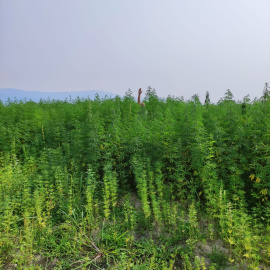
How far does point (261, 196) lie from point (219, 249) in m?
1.08

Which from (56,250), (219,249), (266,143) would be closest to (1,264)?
(56,250)

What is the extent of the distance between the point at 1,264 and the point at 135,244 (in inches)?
60.8

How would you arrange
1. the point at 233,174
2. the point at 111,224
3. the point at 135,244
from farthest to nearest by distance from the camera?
the point at 233,174 → the point at 111,224 → the point at 135,244

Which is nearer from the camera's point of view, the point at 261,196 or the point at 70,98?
the point at 261,196

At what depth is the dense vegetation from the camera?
309cm

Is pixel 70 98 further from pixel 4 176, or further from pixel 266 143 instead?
pixel 266 143

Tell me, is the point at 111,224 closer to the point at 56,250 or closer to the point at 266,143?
the point at 56,250

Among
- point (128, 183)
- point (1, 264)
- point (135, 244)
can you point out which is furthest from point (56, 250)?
point (128, 183)

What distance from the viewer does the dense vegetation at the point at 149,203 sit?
3.09 m

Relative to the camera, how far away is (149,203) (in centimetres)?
415

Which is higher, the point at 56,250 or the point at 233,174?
the point at 233,174

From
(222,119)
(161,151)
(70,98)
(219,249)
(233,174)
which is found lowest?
(219,249)

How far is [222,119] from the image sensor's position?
17.3ft

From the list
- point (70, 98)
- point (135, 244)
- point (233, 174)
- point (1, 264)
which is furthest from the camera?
point (70, 98)
